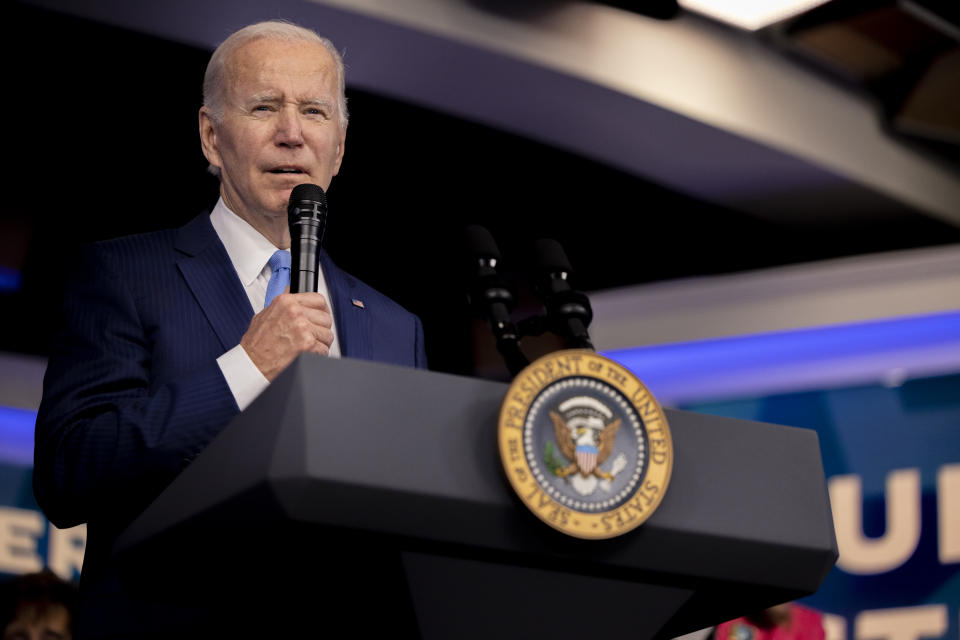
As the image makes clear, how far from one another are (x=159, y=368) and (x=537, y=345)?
420 centimetres

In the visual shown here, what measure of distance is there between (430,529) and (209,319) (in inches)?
20.6

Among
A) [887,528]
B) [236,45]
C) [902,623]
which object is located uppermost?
[236,45]

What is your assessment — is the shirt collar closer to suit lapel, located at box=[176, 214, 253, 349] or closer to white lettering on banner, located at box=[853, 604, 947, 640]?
suit lapel, located at box=[176, 214, 253, 349]

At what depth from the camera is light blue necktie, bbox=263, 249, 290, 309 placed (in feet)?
4.68

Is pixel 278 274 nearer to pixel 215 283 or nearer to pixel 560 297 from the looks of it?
pixel 215 283

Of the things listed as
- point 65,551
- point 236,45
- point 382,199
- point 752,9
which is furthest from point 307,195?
point 65,551

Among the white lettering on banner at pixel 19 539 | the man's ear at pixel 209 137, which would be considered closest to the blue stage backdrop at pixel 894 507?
the white lettering on banner at pixel 19 539

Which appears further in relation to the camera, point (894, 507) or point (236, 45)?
point (894, 507)

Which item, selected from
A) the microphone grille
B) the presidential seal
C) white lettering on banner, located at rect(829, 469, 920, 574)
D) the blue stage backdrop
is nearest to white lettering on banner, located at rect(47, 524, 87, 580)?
the blue stage backdrop

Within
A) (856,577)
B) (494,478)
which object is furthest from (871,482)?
(494,478)

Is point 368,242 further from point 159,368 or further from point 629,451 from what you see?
point 629,451

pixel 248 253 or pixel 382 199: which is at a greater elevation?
pixel 382 199

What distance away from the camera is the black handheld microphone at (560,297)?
1.19 meters

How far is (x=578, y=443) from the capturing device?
939 mm
